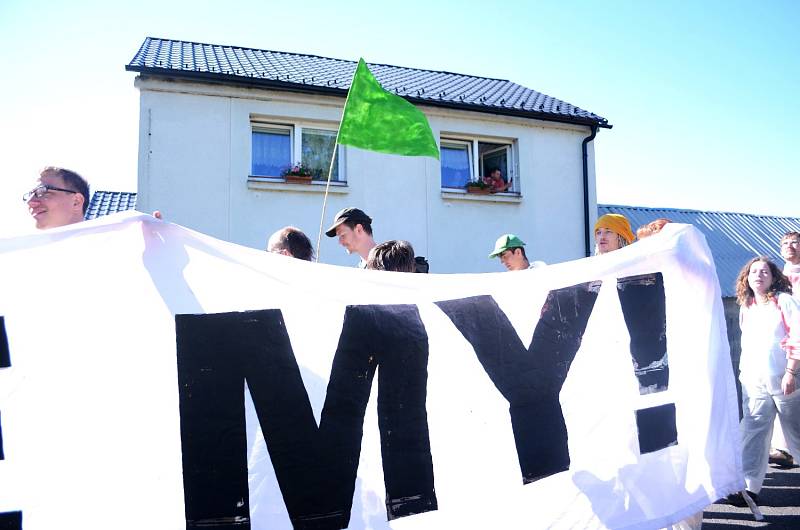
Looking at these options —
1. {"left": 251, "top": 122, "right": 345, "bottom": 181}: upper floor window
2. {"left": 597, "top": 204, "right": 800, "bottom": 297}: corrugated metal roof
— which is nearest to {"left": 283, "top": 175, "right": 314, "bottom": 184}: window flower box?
{"left": 251, "top": 122, "right": 345, "bottom": 181}: upper floor window

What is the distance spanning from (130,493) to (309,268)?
104 centimetres

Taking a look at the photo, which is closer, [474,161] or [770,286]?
[770,286]

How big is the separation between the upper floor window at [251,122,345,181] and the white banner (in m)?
6.90

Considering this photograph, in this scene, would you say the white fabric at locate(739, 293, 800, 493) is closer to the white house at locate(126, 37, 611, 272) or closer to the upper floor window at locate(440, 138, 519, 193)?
the white house at locate(126, 37, 611, 272)

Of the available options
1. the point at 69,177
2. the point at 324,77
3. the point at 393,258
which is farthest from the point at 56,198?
the point at 324,77

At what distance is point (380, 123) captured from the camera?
3.97m

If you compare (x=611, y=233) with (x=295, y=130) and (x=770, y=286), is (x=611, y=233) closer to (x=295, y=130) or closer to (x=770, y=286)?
(x=770, y=286)

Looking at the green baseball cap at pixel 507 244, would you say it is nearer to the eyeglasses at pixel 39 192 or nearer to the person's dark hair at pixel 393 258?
the person's dark hair at pixel 393 258

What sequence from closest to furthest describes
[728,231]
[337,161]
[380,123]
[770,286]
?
[380,123] → [770,286] → [337,161] → [728,231]

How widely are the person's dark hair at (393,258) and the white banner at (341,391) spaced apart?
1.07 ft

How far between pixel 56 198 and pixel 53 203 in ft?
0.09

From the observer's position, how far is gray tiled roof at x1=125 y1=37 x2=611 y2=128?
29.3 ft

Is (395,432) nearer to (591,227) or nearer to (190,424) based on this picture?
(190,424)

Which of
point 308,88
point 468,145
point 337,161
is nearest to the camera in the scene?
point 308,88
